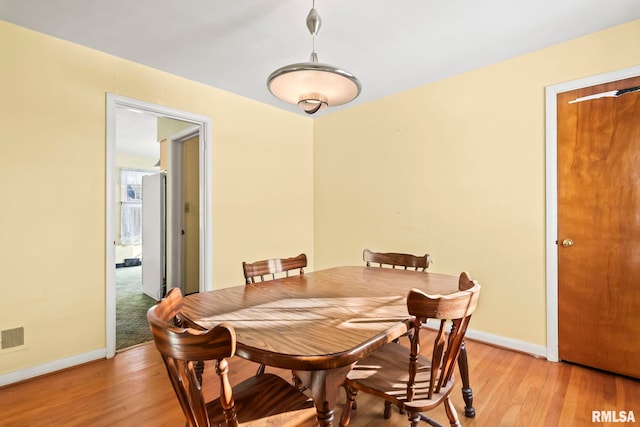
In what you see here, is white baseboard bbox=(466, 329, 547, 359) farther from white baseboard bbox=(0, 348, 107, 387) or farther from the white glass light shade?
white baseboard bbox=(0, 348, 107, 387)

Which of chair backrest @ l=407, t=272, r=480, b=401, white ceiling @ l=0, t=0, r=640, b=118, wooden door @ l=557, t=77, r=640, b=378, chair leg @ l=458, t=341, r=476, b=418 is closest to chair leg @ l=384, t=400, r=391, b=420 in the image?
chair leg @ l=458, t=341, r=476, b=418

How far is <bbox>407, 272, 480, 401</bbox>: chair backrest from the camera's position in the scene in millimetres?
1074

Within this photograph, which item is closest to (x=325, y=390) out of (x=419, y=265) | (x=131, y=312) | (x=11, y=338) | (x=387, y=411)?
(x=387, y=411)

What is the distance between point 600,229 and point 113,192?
360 cm

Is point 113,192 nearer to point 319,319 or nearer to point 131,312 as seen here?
point 131,312

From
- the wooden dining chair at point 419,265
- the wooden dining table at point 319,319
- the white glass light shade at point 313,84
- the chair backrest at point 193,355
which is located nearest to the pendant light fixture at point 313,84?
the white glass light shade at point 313,84

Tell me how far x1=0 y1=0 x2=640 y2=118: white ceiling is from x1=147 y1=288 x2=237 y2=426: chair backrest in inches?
73.3

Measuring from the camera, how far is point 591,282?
2191 millimetres

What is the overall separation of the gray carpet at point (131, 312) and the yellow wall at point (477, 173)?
91.4 inches

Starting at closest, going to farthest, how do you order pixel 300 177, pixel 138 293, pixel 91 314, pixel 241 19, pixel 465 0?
pixel 465 0 → pixel 241 19 → pixel 91 314 → pixel 300 177 → pixel 138 293

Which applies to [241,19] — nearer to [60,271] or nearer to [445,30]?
[445,30]

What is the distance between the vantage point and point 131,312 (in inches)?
141

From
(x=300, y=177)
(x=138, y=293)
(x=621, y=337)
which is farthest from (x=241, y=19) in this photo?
(x=138, y=293)

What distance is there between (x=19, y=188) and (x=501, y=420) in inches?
129
